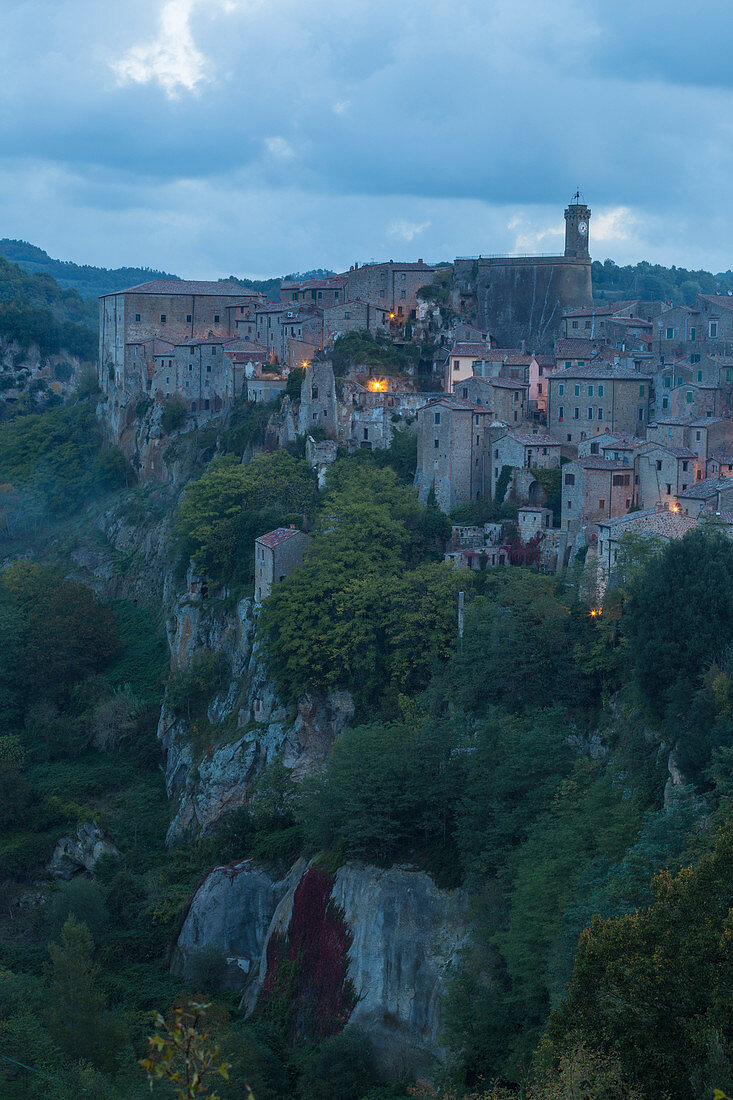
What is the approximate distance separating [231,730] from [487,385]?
18.8 metres

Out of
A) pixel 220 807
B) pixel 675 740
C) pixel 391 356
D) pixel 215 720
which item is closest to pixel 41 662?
pixel 215 720

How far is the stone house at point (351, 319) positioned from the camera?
69750 millimetres

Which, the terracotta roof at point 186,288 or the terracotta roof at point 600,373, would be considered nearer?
the terracotta roof at point 600,373

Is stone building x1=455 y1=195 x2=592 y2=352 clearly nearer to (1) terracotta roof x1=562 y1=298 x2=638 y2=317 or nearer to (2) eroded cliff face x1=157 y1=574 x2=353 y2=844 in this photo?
(1) terracotta roof x1=562 y1=298 x2=638 y2=317

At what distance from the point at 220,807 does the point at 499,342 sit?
33.3 m

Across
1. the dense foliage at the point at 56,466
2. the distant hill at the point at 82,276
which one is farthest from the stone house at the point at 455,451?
the distant hill at the point at 82,276

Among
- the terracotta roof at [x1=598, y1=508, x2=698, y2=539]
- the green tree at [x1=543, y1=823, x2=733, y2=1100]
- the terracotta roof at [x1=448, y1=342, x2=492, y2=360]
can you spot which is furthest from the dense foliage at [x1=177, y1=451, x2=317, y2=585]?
the green tree at [x1=543, y1=823, x2=733, y2=1100]

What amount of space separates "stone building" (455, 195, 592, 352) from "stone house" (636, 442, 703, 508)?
903 inches

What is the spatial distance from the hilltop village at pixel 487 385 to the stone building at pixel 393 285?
3.2 inches

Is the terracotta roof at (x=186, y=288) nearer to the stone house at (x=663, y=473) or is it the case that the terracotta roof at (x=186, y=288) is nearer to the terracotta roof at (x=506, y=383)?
the terracotta roof at (x=506, y=383)

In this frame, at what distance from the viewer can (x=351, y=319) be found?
69.9 metres

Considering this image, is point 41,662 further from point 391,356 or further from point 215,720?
point 391,356

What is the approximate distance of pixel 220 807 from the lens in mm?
51406

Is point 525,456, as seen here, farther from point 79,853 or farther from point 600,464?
point 79,853
